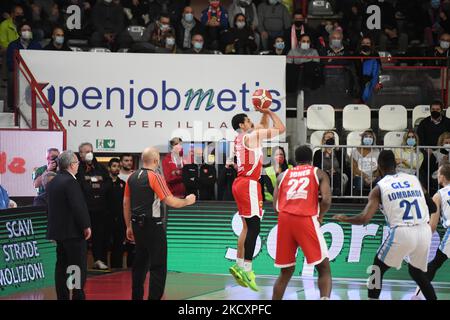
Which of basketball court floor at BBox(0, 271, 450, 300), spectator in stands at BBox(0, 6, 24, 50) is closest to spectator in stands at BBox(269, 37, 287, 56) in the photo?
spectator in stands at BBox(0, 6, 24, 50)

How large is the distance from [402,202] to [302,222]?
1.26m

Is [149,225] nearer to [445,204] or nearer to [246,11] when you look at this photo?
[445,204]

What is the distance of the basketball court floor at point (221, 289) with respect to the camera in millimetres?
13938

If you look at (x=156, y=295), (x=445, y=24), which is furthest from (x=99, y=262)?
(x=445, y=24)

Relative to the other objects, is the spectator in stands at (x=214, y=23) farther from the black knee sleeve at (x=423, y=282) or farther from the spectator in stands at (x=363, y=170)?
the black knee sleeve at (x=423, y=282)

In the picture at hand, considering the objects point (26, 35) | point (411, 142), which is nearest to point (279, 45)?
point (411, 142)

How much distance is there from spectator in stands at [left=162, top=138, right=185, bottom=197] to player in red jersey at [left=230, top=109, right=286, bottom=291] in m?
3.82

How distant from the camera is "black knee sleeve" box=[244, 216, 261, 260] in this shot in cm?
1348

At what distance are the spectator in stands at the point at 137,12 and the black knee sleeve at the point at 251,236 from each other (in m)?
9.18

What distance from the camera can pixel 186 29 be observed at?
20.8 metres

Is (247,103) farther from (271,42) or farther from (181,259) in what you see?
(181,259)

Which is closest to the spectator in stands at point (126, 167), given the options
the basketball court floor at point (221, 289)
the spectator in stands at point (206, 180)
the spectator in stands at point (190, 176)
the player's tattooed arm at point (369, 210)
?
the spectator in stands at point (190, 176)

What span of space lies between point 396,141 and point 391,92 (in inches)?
69.6

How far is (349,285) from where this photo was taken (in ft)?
51.4
